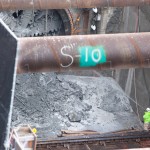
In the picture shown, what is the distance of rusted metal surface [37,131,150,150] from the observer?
1042 centimetres

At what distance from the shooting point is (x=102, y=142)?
1069cm

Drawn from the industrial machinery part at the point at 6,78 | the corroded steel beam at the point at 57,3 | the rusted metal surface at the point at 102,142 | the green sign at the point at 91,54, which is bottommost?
the industrial machinery part at the point at 6,78

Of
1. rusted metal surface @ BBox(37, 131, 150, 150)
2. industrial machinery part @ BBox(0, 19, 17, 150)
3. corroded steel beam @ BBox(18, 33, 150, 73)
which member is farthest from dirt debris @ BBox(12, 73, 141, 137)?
industrial machinery part @ BBox(0, 19, 17, 150)

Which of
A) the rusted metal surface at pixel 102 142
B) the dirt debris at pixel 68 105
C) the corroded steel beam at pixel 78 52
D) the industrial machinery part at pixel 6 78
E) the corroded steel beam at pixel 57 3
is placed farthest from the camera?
the dirt debris at pixel 68 105

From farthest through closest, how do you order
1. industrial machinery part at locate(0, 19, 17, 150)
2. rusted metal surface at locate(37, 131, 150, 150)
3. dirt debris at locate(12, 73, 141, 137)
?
dirt debris at locate(12, 73, 141, 137) → rusted metal surface at locate(37, 131, 150, 150) → industrial machinery part at locate(0, 19, 17, 150)

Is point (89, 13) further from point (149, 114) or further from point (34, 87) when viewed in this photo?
point (149, 114)

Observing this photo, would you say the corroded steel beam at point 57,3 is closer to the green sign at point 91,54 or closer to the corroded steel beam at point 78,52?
the corroded steel beam at point 78,52

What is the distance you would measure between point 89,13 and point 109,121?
13.3 ft

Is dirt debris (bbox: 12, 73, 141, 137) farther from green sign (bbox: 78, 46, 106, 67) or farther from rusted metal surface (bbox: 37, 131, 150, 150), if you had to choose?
green sign (bbox: 78, 46, 106, 67)

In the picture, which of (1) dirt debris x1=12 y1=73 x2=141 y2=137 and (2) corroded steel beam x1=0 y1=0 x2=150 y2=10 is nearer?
(2) corroded steel beam x1=0 y1=0 x2=150 y2=10

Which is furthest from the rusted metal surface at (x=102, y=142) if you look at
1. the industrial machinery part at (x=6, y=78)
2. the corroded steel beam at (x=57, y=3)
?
the industrial machinery part at (x=6, y=78)

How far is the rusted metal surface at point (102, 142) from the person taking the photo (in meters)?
10.4

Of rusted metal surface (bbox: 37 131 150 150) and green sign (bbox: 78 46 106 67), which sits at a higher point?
rusted metal surface (bbox: 37 131 150 150)

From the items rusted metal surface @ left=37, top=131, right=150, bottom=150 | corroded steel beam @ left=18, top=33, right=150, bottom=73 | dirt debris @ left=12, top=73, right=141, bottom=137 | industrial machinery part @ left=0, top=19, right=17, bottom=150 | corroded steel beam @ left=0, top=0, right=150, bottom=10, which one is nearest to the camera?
industrial machinery part @ left=0, top=19, right=17, bottom=150
